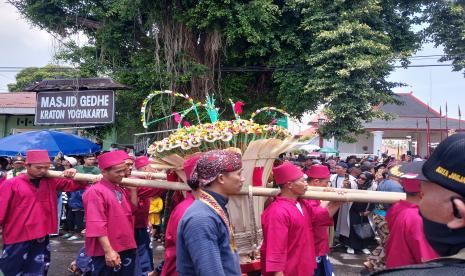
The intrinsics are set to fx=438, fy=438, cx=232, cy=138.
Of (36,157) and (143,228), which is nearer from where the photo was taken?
(36,157)

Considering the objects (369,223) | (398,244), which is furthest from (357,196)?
(369,223)

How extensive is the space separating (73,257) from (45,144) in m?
3.47

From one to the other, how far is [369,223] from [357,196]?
204 inches

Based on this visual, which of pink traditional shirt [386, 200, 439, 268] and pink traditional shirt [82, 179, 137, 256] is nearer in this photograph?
pink traditional shirt [386, 200, 439, 268]

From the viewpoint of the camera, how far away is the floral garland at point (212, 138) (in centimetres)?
386

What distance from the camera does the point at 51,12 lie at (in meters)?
13.9

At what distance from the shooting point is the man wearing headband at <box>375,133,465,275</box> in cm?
119

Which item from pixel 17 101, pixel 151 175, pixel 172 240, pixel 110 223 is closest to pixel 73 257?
pixel 151 175

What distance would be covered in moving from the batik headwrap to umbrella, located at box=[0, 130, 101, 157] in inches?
331

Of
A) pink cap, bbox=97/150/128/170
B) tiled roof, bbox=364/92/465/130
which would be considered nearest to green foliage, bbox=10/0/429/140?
pink cap, bbox=97/150/128/170

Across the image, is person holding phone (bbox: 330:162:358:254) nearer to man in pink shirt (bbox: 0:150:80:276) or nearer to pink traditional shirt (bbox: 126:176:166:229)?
pink traditional shirt (bbox: 126:176:166:229)

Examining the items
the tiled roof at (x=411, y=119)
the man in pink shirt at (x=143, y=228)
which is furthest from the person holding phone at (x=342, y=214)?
the tiled roof at (x=411, y=119)

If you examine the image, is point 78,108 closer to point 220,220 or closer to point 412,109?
point 220,220

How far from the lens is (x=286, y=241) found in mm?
3701
